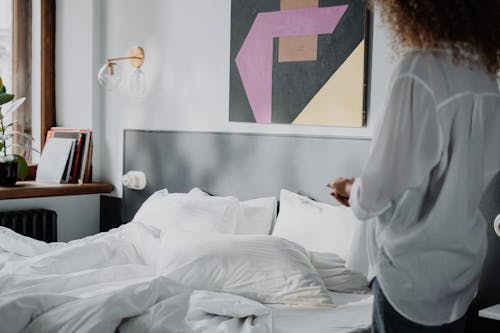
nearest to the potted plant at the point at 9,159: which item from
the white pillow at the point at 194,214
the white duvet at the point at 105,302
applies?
the white pillow at the point at 194,214

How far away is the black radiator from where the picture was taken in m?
3.76

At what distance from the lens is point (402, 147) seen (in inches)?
54.8

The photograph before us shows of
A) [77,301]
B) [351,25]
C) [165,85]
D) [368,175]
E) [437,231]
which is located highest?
[351,25]

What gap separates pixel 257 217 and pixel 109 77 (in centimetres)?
137

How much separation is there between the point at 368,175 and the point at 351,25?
1.74m

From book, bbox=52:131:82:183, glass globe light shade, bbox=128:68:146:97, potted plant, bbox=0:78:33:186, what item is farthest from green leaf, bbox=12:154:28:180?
glass globe light shade, bbox=128:68:146:97

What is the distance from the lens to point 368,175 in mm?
1400

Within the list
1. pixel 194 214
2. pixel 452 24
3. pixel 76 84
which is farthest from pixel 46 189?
pixel 452 24

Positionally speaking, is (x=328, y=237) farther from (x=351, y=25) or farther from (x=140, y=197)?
(x=140, y=197)

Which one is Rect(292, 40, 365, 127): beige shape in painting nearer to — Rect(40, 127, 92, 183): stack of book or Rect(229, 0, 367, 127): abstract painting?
Rect(229, 0, 367, 127): abstract painting

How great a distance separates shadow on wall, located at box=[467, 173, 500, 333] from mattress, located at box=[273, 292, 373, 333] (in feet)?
1.49

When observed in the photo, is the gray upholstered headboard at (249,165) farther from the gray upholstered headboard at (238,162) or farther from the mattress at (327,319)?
the mattress at (327,319)

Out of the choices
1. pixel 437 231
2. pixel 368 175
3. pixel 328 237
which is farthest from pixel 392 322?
pixel 328 237

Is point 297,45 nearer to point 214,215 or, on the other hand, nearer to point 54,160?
point 214,215
